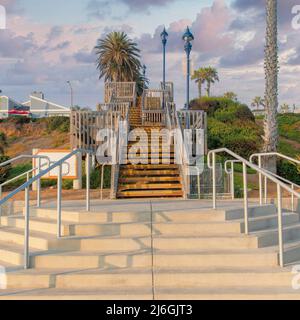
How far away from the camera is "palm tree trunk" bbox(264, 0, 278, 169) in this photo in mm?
18234

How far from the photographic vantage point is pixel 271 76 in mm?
18766

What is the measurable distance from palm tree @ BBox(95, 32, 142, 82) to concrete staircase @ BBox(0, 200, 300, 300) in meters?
39.7

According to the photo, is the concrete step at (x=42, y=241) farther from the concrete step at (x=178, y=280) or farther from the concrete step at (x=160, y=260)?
the concrete step at (x=178, y=280)

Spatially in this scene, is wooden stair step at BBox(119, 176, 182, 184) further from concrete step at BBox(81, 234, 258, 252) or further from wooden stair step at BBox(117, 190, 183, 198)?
concrete step at BBox(81, 234, 258, 252)

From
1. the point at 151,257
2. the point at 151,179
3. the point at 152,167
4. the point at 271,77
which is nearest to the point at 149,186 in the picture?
the point at 151,179

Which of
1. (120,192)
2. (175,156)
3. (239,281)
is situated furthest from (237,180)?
(239,281)

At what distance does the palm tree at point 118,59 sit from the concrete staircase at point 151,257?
3972cm

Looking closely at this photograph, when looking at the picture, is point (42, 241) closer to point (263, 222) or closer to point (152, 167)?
point (263, 222)

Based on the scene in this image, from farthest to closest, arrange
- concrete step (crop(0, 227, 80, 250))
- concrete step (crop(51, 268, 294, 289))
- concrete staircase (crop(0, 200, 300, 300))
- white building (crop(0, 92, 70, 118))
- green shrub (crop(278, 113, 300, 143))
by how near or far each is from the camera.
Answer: white building (crop(0, 92, 70, 118)) < green shrub (crop(278, 113, 300, 143)) < concrete step (crop(0, 227, 80, 250)) < concrete step (crop(51, 268, 294, 289)) < concrete staircase (crop(0, 200, 300, 300))

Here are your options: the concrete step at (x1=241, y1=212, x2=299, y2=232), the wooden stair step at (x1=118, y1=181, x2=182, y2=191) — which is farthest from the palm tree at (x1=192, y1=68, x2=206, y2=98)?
the concrete step at (x1=241, y1=212, x2=299, y2=232)

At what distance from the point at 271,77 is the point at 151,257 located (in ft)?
47.9

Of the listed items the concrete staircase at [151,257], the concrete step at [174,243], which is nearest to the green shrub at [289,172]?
the concrete staircase at [151,257]

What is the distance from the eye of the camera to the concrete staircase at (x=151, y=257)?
5.38m

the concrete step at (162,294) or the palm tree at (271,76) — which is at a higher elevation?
the palm tree at (271,76)
